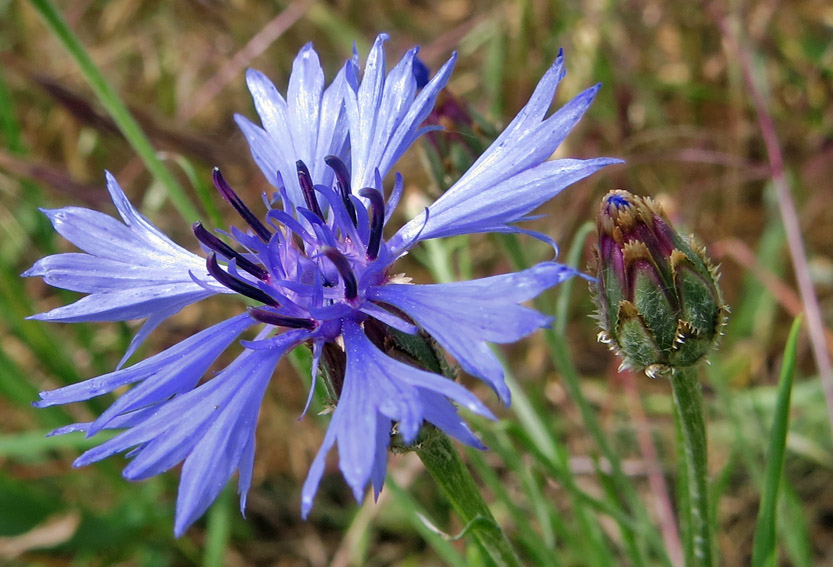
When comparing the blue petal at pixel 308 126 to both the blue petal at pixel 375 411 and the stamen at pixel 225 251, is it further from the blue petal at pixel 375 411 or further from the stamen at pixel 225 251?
the blue petal at pixel 375 411

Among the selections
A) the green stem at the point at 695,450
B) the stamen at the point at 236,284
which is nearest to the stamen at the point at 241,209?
the stamen at the point at 236,284

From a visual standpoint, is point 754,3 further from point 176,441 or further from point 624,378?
point 176,441

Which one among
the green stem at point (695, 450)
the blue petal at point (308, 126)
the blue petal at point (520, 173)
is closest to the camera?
the blue petal at point (520, 173)

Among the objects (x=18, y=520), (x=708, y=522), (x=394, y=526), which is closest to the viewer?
(x=708, y=522)

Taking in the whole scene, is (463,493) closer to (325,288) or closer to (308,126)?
(325,288)

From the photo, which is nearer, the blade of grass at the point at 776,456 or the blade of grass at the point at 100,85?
the blade of grass at the point at 776,456

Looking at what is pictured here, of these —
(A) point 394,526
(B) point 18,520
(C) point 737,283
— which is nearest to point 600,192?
(C) point 737,283

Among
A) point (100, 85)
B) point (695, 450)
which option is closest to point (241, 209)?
point (100, 85)
